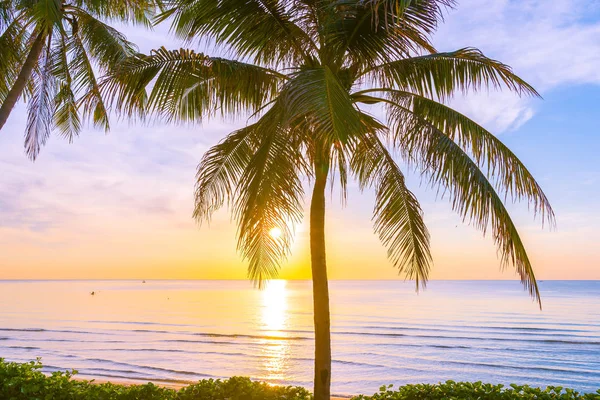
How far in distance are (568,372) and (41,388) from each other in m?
17.7

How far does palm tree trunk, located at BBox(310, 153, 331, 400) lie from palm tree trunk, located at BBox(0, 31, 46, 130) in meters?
7.15

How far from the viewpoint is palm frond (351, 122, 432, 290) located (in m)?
6.88

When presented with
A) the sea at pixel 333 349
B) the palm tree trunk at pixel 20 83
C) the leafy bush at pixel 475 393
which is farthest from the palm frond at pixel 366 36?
the sea at pixel 333 349

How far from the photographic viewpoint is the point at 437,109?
664 centimetres

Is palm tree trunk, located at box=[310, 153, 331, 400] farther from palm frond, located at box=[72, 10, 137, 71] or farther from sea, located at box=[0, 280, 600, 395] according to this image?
sea, located at box=[0, 280, 600, 395]

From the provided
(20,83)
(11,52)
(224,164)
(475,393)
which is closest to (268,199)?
(224,164)

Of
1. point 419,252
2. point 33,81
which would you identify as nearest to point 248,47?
point 419,252

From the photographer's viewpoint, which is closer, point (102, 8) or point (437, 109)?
point (437, 109)

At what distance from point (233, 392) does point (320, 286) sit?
6.90 ft

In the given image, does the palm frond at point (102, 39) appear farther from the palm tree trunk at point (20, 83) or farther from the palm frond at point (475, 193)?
the palm frond at point (475, 193)

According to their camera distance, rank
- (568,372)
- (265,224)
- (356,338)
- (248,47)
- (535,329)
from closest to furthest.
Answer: (248,47)
(265,224)
(568,372)
(356,338)
(535,329)

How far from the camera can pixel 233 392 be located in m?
7.09

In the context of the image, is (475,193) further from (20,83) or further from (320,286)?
(20,83)

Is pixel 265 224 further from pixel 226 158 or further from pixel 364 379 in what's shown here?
pixel 364 379
